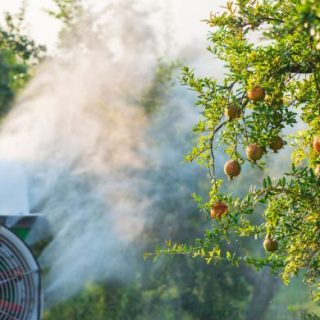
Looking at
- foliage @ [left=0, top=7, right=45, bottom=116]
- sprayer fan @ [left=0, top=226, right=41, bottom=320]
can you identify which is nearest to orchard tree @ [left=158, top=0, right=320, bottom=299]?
sprayer fan @ [left=0, top=226, right=41, bottom=320]

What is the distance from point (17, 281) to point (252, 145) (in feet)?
13.0

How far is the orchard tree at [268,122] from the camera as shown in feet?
Answer: 14.7

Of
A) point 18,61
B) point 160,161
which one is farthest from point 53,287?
point 18,61

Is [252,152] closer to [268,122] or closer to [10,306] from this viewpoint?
[268,122]

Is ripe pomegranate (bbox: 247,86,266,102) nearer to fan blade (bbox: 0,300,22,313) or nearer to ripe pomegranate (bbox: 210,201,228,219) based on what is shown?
ripe pomegranate (bbox: 210,201,228,219)

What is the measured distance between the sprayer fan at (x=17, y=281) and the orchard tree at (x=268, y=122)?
3.01 m

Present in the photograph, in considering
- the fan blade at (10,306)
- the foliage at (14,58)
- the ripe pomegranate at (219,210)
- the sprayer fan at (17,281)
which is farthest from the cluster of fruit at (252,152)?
the foliage at (14,58)

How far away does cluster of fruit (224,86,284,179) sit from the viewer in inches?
170

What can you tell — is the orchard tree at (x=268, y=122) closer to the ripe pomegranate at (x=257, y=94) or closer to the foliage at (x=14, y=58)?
the ripe pomegranate at (x=257, y=94)

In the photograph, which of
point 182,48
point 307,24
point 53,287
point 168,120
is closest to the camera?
point 307,24

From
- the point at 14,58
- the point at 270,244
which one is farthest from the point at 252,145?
the point at 14,58

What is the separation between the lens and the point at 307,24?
326 centimetres

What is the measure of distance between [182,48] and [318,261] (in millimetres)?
17514

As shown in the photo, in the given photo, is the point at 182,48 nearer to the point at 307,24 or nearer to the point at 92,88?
the point at 92,88
